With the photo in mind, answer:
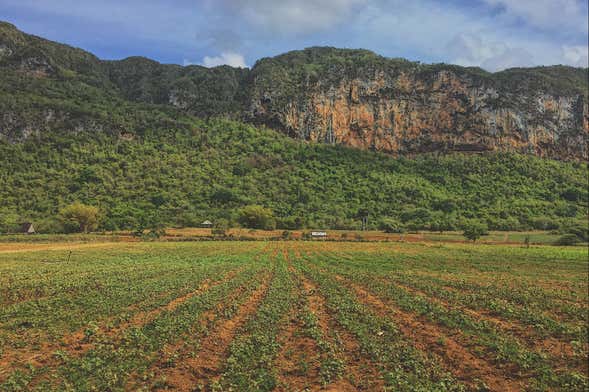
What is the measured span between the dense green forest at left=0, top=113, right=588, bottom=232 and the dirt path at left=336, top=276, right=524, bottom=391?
6033 cm

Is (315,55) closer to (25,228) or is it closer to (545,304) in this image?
(25,228)

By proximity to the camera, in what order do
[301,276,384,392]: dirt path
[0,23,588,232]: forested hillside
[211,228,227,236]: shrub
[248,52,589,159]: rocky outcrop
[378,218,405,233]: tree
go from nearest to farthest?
[301,276,384,392]: dirt path → [211,228,227,236]: shrub → [378,218,405,233]: tree → [0,23,588,232]: forested hillside → [248,52,589,159]: rocky outcrop

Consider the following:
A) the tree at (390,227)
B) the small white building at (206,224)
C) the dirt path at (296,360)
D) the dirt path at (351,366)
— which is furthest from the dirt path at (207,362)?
the tree at (390,227)

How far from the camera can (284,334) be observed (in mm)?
12016

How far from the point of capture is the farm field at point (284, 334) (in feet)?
29.0

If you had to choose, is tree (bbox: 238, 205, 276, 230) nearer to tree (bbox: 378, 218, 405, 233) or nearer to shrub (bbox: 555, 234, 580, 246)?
tree (bbox: 378, 218, 405, 233)

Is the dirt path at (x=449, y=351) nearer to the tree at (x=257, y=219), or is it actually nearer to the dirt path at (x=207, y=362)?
the dirt path at (x=207, y=362)

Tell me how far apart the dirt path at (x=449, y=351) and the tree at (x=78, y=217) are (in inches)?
2454

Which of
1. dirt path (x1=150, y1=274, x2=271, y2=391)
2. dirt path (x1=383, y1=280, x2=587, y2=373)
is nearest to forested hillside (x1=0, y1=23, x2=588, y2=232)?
dirt path (x1=150, y1=274, x2=271, y2=391)

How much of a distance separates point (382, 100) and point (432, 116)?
20282 millimetres

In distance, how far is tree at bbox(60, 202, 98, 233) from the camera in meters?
65.1

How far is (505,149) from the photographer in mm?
146125

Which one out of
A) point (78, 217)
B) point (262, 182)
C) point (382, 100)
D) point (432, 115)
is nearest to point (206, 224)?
point (78, 217)

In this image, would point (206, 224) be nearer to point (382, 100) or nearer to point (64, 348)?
point (64, 348)
